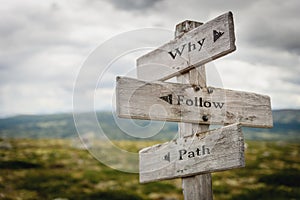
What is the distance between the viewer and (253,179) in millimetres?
31672

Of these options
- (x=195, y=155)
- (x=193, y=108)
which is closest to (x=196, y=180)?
(x=195, y=155)

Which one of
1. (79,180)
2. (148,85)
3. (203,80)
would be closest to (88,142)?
(148,85)

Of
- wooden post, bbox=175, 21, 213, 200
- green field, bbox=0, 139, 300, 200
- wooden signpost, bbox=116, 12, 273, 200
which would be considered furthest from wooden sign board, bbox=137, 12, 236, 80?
green field, bbox=0, 139, 300, 200

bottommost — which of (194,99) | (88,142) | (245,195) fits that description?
(245,195)

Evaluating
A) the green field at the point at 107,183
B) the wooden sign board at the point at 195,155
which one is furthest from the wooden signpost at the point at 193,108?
the green field at the point at 107,183

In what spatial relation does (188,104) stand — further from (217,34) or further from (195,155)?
(217,34)

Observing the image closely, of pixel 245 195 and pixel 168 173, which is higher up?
pixel 168 173

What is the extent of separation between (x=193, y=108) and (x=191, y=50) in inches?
30.4

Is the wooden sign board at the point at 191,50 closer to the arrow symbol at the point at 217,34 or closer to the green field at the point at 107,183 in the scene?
the arrow symbol at the point at 217,34

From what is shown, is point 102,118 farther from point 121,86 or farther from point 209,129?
point 209,129

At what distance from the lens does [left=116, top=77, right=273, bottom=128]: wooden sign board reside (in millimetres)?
4695

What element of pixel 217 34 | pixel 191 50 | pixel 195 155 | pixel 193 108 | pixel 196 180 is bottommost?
pixel 196 180

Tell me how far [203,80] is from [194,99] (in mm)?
396

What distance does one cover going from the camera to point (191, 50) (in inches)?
211
